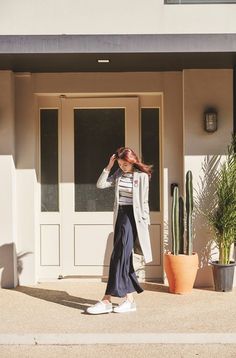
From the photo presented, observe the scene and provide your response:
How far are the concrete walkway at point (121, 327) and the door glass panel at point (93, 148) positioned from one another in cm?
151

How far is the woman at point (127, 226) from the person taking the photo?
21.4 feet

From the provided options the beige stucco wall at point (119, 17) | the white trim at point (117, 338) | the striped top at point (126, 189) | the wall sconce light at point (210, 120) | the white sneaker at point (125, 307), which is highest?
the beige stucco wall at point (119, 17)

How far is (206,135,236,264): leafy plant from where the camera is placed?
24.5 feet

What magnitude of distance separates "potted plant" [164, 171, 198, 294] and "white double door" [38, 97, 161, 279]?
1.29 metres

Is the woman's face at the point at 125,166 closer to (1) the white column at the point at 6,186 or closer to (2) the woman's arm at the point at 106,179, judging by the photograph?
(2) the woman's arm at the point at 106,179

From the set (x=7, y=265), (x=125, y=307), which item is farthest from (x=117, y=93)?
(x=125, y=307)

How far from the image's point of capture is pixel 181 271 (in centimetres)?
733

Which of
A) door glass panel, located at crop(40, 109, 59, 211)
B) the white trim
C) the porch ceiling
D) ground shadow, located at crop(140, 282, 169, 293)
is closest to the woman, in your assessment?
the white trim

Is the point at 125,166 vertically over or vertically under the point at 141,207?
over

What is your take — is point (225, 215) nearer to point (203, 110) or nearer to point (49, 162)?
point (203, 110)

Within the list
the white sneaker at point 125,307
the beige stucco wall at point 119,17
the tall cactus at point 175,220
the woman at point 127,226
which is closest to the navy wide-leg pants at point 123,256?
the woman at point 127,226

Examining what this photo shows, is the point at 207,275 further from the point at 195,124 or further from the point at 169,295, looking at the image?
the point at 195,124

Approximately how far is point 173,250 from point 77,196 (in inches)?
68.9

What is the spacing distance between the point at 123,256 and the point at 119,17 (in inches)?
127
